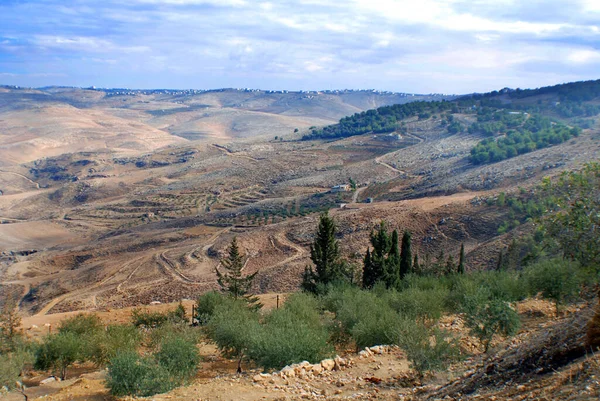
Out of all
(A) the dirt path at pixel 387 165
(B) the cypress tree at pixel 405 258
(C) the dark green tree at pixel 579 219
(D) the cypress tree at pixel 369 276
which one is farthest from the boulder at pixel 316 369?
(A) the dirt path at pixel 387 165

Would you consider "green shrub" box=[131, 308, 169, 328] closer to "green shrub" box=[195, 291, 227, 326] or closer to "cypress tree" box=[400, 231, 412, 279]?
"green shrub" box=[195, 291, 227, 326]

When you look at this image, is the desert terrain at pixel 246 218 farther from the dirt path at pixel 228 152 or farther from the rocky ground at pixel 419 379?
the dirt path at pixel 228 152

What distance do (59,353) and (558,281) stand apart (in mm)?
17973

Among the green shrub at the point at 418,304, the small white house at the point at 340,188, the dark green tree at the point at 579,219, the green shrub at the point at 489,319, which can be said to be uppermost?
the dark green tree at the point at 579,219

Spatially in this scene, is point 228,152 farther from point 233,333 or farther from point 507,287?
point 233,333

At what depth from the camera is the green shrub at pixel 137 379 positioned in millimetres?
11820

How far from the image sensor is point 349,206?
59000 mm

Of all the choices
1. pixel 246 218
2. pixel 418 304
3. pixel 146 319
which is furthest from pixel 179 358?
pixel 246 218

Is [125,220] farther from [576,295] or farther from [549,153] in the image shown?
[576,295]

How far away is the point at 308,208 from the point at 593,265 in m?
53.3

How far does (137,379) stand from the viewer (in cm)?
1194

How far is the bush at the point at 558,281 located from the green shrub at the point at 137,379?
14.0m

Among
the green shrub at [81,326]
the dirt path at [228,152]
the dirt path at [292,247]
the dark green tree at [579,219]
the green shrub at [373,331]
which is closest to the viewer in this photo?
the dark green tree at [579,219]

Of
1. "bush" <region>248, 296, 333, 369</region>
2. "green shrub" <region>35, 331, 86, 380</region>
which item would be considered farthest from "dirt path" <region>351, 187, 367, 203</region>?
"bush" <region>248, 296, 333, 369</region>
